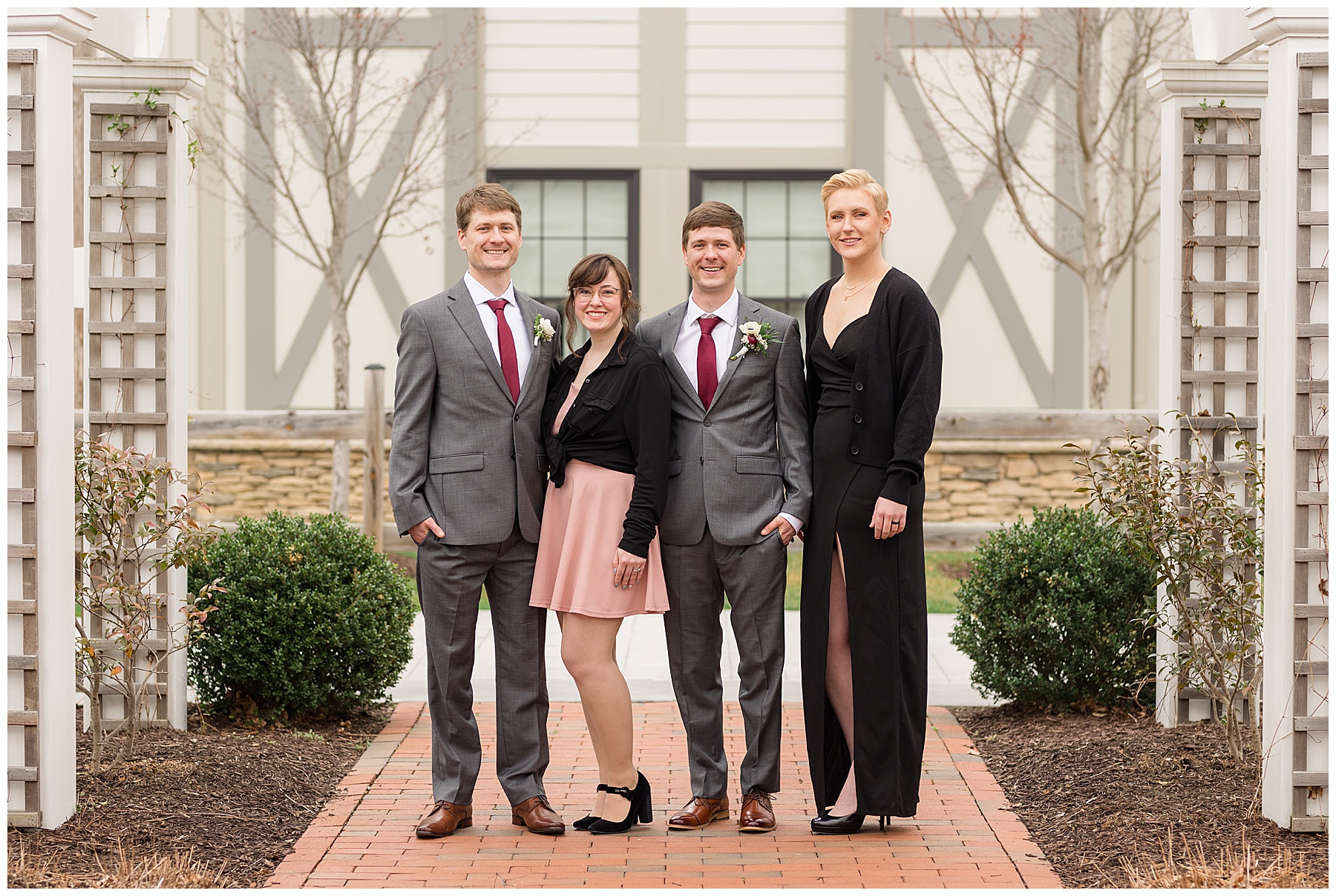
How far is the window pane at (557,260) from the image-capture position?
41.0 ft

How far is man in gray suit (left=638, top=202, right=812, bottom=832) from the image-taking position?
424 centimetres

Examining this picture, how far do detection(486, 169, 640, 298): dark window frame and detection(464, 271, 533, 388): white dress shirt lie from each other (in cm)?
803

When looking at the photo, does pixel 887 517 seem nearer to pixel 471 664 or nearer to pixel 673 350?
pixel 673 350

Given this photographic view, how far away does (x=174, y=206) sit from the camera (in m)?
5.42

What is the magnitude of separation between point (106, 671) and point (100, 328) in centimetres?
147

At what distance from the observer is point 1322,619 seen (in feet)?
13.6

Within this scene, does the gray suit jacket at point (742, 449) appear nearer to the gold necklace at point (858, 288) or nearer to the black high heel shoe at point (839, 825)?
the gold necklace at point (858, 288)

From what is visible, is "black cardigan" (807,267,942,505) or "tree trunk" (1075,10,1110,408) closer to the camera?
"black cardigan" (807,267,942,505)

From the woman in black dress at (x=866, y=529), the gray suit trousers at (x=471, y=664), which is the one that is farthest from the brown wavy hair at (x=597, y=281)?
the gray suit trousers at (x=471, y=664)

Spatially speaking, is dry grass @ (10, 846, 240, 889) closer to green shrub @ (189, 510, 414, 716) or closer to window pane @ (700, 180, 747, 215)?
green shrub @ (189, 510, 414, 716)

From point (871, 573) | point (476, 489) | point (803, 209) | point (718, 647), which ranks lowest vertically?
point (718, 647)

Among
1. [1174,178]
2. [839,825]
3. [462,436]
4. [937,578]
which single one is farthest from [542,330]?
[937,578]

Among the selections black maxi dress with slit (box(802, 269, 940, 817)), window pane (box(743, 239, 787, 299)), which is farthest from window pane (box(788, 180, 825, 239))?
black maxi dress with slit (box(802, 269, 940, 817))

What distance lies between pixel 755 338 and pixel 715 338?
0.18 metres
